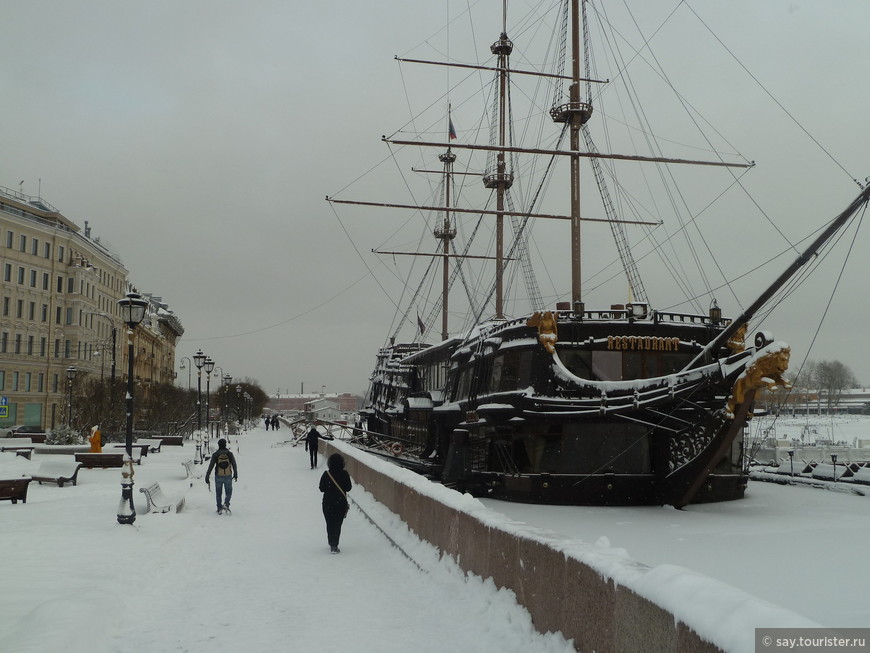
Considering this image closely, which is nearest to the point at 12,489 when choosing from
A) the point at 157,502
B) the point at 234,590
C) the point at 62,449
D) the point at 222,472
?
the point at 157,502

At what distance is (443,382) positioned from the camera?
35.0 metres

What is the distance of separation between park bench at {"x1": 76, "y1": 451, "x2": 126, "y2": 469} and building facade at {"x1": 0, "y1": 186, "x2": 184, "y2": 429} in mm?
33185

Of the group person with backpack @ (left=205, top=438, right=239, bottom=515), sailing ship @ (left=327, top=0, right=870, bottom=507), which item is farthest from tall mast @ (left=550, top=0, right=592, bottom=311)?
person with backpack @ (left=205, top=438, right=239, bottom=515)

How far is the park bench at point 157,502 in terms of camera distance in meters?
15.2

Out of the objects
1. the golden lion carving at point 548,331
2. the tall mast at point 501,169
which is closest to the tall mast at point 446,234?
the tall mast at point 501,169

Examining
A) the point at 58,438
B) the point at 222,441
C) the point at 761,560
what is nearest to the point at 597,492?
the point at 761,560

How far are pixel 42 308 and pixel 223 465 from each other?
197 ft

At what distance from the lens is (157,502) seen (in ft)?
51.3

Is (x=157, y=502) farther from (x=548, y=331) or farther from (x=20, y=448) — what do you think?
(x=20, y=448)

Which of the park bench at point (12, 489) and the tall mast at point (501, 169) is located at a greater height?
the tall mast at point (501, 169)

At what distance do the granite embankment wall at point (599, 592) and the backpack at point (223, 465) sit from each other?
22.1ft

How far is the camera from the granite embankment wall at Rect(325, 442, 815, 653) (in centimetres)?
407

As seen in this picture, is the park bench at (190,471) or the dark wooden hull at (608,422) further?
the park bench at (190,471)

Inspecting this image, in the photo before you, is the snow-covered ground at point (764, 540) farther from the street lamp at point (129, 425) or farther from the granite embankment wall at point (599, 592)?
the street lamp at point (129, 425)
